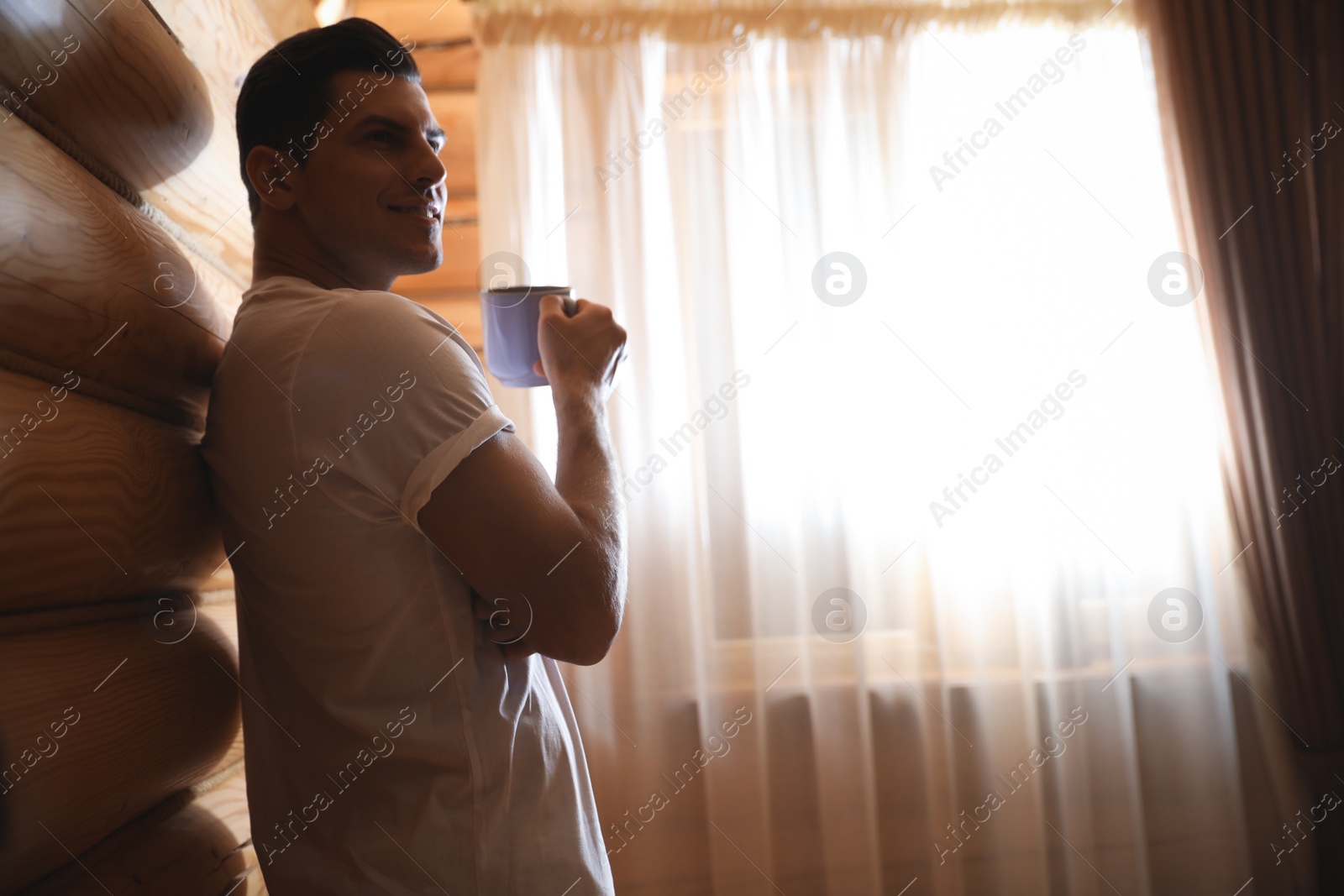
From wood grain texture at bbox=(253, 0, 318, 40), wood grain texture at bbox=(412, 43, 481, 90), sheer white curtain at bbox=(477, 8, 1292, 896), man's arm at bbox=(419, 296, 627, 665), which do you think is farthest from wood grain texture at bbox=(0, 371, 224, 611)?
wood grain texture at bbox=(412, 43, 481, 90)

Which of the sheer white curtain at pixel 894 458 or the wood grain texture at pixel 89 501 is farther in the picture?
the sheer white curtain at pixel 894 458

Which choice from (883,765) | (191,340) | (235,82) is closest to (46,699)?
(191,340)

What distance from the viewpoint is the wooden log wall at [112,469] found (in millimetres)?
644

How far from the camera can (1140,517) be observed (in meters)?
2.18

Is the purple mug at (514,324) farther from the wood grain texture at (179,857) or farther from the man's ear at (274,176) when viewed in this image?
the wood grain texture at (179,857)

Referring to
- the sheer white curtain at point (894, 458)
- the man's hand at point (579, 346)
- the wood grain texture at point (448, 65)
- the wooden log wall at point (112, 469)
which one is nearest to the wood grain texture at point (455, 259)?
the sheer white curtain at point (894, 458)

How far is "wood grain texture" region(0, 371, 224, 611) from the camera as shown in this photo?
0.63 m

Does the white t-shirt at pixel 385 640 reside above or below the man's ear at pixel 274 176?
below

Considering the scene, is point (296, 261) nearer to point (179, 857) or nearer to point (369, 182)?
point (369, 182)

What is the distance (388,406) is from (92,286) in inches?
10.9

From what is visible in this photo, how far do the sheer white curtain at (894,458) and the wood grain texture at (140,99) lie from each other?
2.90ft

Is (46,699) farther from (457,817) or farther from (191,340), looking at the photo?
(191,340)

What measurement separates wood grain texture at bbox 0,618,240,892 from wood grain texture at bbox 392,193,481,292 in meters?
1.33

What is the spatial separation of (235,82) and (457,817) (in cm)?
119
